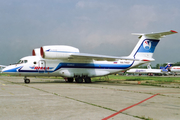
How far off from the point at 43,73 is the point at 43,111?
54.8 feet

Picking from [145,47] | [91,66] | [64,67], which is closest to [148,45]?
[145,47]

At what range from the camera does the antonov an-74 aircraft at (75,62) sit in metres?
21.6

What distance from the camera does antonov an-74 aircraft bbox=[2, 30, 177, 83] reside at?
21.6m

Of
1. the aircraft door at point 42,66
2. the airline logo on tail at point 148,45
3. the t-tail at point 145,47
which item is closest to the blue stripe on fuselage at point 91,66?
the aircraft door at point 42,66

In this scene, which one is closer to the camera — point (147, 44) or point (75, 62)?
point (75, 62)

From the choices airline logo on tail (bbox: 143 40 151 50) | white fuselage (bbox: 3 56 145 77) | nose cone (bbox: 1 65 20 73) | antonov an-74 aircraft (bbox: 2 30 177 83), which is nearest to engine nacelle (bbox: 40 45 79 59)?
antonov an-74 aircraft (bbox: 2 30 177 83)

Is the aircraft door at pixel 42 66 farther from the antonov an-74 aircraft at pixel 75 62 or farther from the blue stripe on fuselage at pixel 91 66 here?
the blue stripe on fuselage at pixel 91 66

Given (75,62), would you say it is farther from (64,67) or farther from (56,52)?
(56,52)

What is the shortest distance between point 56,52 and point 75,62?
11.0ft

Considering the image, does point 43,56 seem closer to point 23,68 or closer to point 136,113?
point 23,68

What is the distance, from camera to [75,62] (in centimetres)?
2422

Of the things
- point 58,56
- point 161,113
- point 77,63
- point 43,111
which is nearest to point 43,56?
point 58,56

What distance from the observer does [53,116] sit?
5.73 m

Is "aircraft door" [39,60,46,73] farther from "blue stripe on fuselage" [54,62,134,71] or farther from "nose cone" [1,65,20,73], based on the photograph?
"nose cone" [1,65,20,73]
